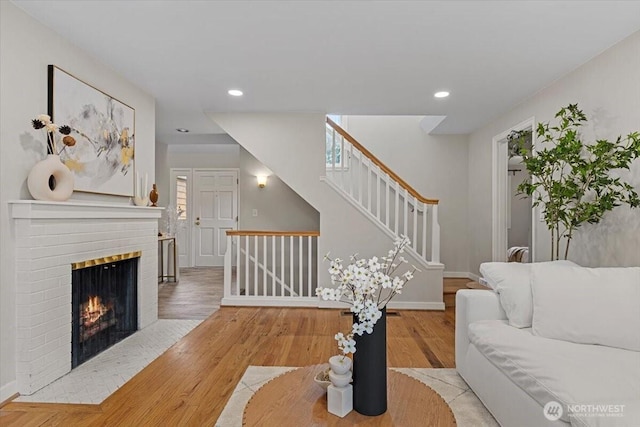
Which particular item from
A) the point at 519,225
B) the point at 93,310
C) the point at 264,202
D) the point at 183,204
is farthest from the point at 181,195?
the point at 519,225

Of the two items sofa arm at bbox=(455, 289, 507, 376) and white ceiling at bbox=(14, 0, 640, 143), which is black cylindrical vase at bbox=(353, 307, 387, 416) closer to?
sofa arm at bbox=(455, 289, 507, 376)

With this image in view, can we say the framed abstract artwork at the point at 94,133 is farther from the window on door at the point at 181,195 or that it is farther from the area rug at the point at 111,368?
the window on door at the point at 181,195

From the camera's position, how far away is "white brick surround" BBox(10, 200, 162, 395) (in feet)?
7.27

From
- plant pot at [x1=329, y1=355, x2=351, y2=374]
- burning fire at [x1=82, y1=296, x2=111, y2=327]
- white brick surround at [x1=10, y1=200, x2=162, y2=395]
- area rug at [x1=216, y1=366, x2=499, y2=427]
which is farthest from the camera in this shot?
burning fire at [x1=82, y1=296, x2=111, y2=327]

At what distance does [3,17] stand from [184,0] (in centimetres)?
106

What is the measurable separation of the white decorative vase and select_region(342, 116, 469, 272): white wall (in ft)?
13.7

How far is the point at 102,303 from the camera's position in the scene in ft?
9.89

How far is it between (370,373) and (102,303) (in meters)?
2.62

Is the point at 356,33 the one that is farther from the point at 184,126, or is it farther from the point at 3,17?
the point at 184,126

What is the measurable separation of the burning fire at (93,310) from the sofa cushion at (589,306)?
10.3 feet

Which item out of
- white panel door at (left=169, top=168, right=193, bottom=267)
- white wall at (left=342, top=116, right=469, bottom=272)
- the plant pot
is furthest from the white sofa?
white panel door at (left=169, top=168, right=193, bottom=267)

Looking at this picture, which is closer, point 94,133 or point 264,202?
point 94,133

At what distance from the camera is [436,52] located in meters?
2.78

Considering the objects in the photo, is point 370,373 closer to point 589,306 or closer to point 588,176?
point 589,306
